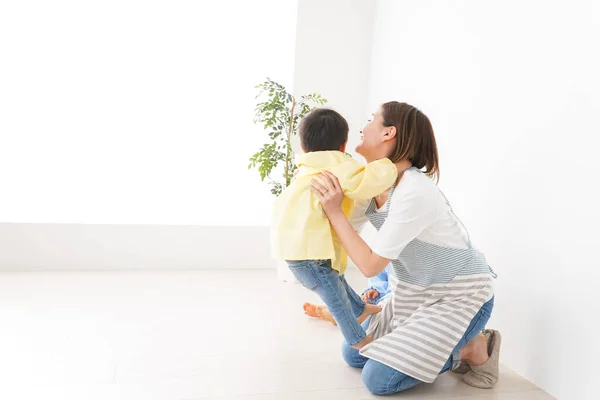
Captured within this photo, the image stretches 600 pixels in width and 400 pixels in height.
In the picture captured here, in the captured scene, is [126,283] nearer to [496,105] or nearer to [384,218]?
[384,218]

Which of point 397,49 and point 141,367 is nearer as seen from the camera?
point 141,367

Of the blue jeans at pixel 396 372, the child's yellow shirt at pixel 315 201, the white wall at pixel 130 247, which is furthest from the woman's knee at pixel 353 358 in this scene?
the white wall at pixel 130 247

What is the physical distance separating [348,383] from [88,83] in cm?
253

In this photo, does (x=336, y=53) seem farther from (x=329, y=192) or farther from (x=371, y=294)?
(x=329, y=192)

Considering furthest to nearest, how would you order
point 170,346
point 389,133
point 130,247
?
point 130,247 → point 170,346 → point 389,133

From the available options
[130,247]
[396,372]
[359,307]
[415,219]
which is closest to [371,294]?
[359,307]

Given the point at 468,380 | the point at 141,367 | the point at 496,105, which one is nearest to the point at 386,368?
the point at 468,380

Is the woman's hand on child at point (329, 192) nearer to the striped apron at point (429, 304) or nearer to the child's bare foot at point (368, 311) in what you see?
the striped apron at point (429, 304)

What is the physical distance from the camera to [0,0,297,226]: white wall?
357cm

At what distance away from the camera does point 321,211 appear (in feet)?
6.52

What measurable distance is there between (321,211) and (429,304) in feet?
1.62

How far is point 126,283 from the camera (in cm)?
318

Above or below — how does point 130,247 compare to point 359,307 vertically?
below

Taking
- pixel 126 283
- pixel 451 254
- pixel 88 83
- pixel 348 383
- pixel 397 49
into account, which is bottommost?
pixel 126 283
